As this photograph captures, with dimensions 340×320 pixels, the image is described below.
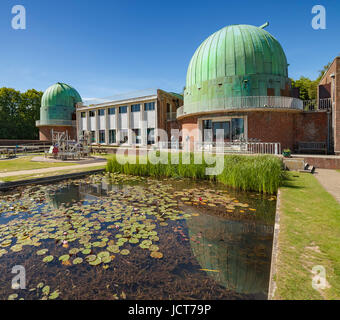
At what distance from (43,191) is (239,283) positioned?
26.6 ft

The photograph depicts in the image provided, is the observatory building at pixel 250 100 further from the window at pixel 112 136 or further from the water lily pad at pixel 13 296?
the water lily pad at pixel 13 296

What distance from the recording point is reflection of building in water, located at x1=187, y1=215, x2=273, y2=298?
123 inches

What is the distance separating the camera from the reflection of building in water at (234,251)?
10.3ft

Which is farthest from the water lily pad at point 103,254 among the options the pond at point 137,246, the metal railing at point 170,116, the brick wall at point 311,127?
the metal railing at point 170,116

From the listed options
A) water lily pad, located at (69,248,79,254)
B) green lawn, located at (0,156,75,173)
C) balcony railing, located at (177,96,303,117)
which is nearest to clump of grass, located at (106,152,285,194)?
green lawn, located at (0,156,75,173)

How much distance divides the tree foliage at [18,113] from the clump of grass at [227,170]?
41.9m

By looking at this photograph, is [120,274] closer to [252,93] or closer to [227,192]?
[227,192]

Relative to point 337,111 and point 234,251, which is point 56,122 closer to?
point 337,111

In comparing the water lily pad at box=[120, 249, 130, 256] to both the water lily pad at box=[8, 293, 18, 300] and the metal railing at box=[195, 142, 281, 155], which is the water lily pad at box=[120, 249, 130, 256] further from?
the metal railing at box=[195, 142, 281, 155]

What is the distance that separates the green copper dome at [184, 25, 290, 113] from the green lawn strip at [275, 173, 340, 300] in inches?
547

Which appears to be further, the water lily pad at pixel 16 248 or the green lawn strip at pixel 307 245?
the water lily pad at pixel 16 248
